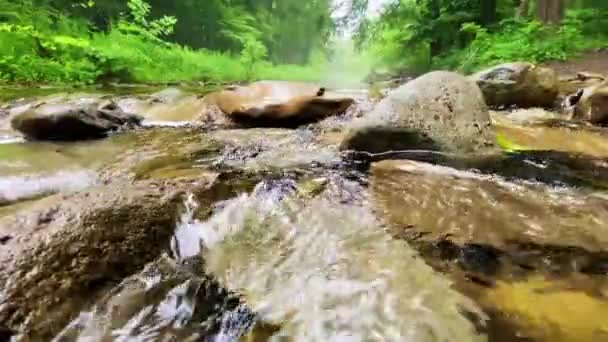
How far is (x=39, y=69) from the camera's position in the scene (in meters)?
8.78

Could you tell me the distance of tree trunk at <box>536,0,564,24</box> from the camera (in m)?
12.4

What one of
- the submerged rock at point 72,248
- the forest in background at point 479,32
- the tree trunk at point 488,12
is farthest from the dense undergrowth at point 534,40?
the submerged rock at point 72,248

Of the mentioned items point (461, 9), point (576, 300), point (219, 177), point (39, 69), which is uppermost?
point (461, 9)

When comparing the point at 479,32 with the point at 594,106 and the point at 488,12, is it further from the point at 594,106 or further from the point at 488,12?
the point at 594,106

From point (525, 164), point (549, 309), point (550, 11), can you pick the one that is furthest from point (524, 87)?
point (550, 11)

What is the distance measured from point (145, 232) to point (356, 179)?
149 centimetres

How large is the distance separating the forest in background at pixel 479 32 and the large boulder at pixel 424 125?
841 centimetres

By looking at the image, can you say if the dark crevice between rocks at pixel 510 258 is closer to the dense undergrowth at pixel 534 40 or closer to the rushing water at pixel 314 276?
the rushing water at pixel 314 276

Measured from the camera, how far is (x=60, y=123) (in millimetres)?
4367

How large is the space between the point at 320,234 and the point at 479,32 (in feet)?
40.2

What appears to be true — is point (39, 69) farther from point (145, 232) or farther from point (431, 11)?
point (431, 11)

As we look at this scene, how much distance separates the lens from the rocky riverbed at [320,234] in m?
1.65

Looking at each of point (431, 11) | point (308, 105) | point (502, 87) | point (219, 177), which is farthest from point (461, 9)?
point (219, 177)

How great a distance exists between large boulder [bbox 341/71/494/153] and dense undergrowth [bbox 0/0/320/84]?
7.16m
